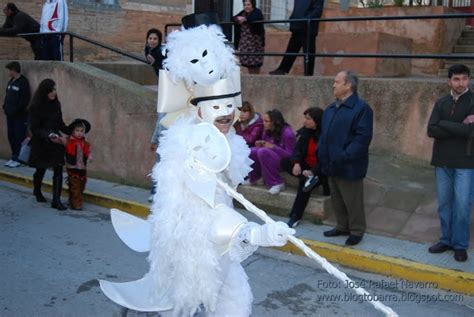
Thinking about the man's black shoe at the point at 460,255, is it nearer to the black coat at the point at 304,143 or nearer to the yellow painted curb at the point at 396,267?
the yellow painted curb at the point at 396,267

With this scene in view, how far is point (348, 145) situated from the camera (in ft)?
20.0

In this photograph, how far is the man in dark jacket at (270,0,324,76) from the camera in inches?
353

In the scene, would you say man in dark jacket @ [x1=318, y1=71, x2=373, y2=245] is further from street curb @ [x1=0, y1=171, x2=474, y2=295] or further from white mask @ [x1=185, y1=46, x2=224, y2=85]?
white mask @ [x1=185, y1=46, x2=224, y2=85]

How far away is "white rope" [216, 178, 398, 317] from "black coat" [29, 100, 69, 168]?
5.41 metres

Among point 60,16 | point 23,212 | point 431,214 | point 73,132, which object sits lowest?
point 23,212

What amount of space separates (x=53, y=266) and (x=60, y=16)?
23.1 feet

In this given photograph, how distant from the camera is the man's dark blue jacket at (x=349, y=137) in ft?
19.8

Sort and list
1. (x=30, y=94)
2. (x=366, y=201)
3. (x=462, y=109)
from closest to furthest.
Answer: (x=462, y=109) < (x=366, y=201) < (x=30, y=94)

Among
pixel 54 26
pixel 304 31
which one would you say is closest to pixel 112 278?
pixel 304 31

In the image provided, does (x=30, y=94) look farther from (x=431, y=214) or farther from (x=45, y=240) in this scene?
(x=431, y=214)

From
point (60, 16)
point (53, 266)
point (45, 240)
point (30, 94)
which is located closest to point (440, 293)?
point (53, 266)

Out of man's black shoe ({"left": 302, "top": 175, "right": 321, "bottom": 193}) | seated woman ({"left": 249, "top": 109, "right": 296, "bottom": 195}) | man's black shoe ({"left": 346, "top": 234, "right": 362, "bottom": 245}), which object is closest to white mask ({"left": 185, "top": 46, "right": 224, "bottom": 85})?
man's black shoe ({"left": 346, "top": 234, "right": 362, "bottom": 245})

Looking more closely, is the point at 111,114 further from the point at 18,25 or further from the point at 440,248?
the point at 440,248

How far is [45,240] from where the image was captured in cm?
669
